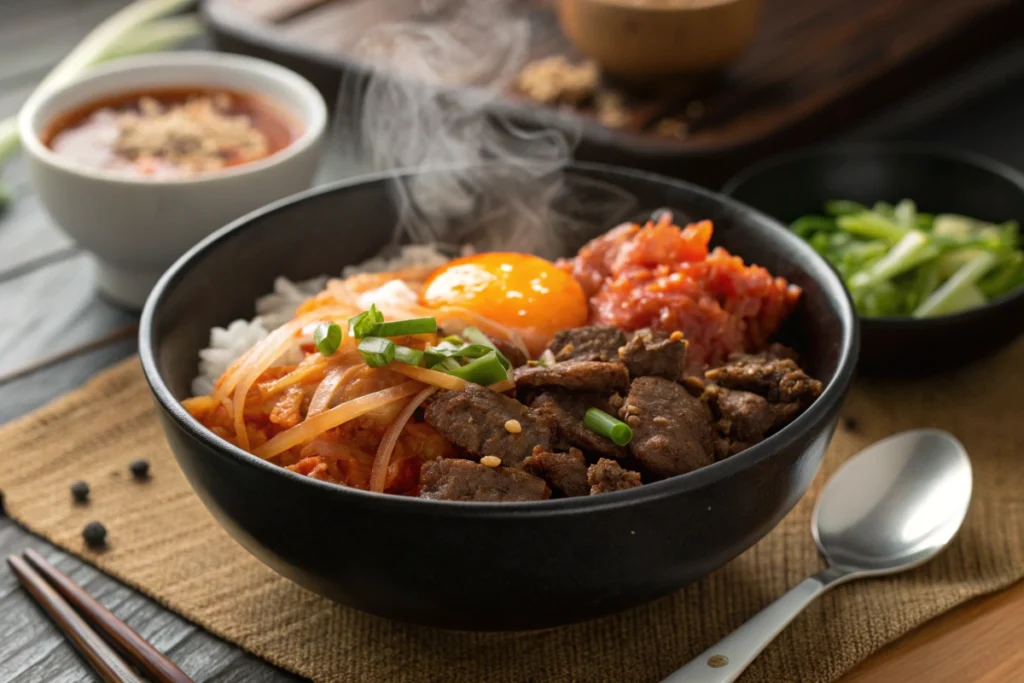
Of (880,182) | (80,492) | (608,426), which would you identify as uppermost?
(608,426)

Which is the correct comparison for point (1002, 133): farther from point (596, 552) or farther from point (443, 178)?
point (596, 552)

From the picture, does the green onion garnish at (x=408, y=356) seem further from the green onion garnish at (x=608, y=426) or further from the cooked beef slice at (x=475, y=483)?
the green onion garnish at (x=608, y=426)

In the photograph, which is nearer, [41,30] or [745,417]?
[745,417]

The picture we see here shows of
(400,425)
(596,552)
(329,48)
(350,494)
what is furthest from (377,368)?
(329,48)

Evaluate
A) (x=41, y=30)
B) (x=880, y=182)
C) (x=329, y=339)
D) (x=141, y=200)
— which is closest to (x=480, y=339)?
(x=329, y=339)

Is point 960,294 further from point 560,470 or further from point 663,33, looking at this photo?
point 560,470

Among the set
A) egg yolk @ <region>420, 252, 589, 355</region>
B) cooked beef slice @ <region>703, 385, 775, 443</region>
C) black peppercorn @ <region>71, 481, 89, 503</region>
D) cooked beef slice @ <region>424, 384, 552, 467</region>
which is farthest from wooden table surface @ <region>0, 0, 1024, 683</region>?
egg yolk @ <region>420, 252, 589, 355</region>
